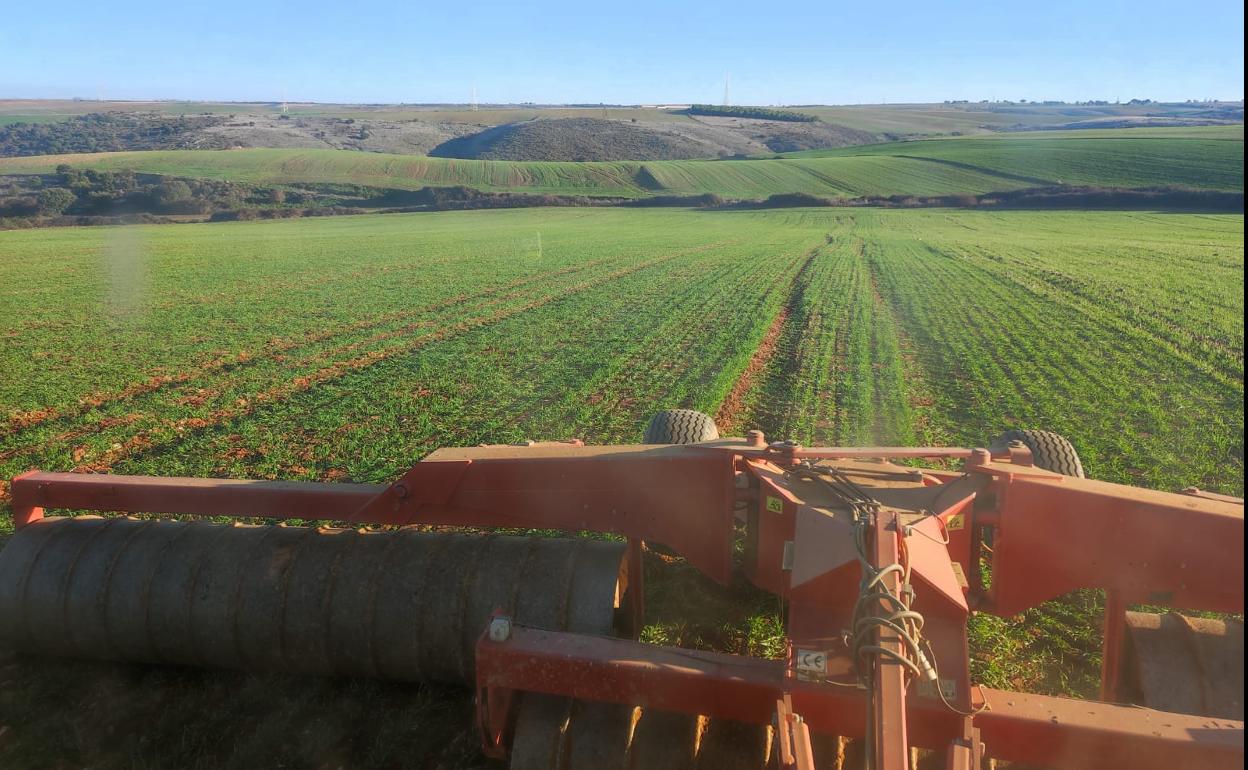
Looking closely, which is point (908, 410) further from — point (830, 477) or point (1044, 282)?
point (1044, 282)

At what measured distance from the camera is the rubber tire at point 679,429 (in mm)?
6445

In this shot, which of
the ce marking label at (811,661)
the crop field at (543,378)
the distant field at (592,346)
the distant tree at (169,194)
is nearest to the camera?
the ce marking label at (811,661)

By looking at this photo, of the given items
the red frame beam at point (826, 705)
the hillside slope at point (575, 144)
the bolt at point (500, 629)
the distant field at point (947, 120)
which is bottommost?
the red frame beam at point (826, 705)

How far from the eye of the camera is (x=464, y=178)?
8525cm

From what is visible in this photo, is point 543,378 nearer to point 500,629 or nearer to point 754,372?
point 754,372

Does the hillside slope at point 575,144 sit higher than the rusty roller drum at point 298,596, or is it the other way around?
the hillside slope at point 575,144

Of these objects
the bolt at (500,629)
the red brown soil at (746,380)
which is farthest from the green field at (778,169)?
the bolt at (500,629)

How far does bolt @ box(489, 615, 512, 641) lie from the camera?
138 inches

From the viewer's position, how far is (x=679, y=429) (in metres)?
6.48

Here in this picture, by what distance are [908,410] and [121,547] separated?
9.10 meters

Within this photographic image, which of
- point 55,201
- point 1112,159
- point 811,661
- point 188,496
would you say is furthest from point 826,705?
point 1112,159

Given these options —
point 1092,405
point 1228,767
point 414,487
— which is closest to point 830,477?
point 1228,767

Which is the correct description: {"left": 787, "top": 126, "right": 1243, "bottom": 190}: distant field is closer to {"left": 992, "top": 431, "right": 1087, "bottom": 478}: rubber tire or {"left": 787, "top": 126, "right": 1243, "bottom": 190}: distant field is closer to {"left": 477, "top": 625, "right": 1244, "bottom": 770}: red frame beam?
{"left": 992, "top": 431, "right": 1087, "bottom": 478}: rubber tire

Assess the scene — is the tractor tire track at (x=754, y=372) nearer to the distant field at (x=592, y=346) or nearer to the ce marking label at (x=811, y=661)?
the distant field at (x=592, y=346)
